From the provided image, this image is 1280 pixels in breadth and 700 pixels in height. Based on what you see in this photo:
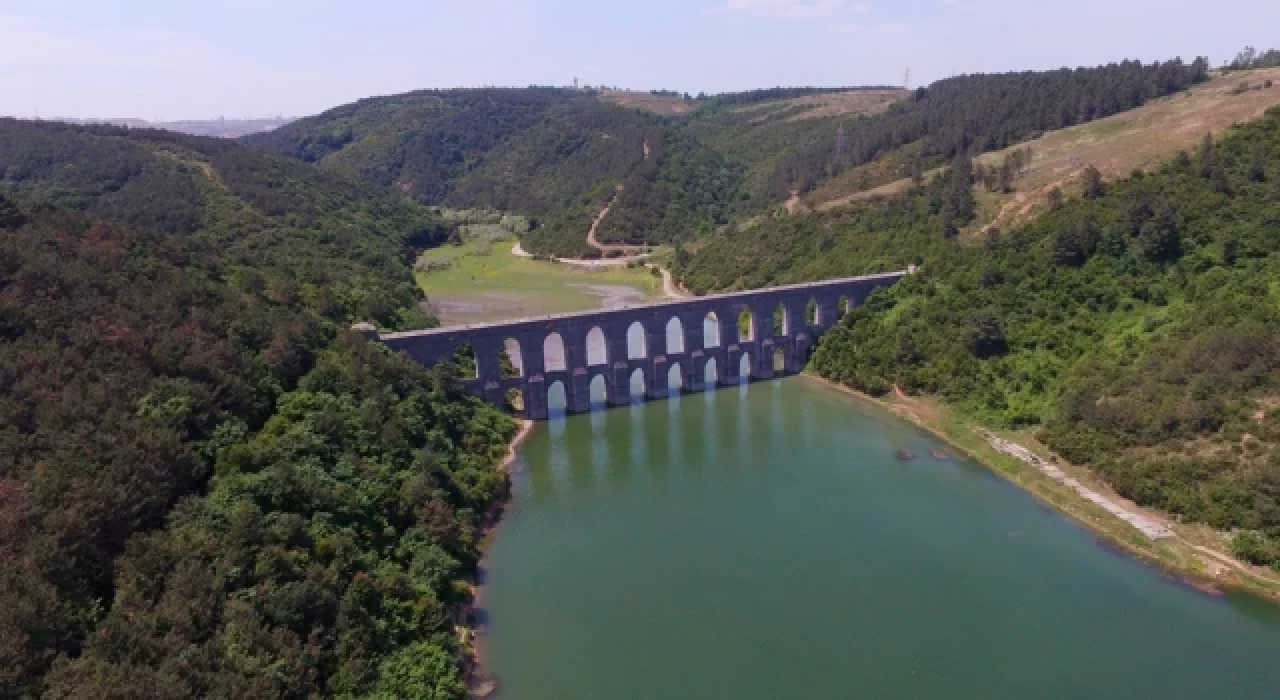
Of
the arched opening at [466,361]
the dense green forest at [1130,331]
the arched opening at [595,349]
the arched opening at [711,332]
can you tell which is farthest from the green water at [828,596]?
the arched opening at [711,332]

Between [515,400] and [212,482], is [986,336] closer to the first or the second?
[515,400]

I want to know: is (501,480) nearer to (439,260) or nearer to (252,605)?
(252,605)

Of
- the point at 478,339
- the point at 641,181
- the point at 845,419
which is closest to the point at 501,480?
the point at 478,339

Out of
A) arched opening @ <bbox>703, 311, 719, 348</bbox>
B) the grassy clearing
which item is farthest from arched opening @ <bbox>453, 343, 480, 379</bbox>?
arched opening @ <bbox>703, 311, 719, 348</bbox>

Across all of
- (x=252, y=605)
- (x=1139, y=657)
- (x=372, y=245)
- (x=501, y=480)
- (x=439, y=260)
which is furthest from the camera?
(x=439, y=260)

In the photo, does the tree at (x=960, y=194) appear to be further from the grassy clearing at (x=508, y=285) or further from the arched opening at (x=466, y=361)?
the arched opening at (x=466, y=361)
